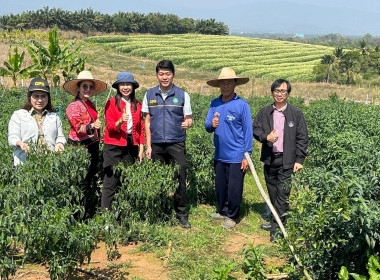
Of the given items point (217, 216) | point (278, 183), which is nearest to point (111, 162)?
point (217, 216)

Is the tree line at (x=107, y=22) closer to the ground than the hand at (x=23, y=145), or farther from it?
farther from it

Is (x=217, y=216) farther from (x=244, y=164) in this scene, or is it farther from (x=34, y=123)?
(x=34, y=123)

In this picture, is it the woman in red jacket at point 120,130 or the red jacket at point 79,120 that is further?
the woman in red jacket at point 120,130

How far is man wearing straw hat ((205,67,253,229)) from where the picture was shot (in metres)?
4.98

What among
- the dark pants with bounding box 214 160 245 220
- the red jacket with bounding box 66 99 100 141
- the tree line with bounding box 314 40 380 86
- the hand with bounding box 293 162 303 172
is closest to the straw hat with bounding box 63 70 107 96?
the red jacket with bounding box 66 99 100 141

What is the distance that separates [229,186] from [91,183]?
6.06ft

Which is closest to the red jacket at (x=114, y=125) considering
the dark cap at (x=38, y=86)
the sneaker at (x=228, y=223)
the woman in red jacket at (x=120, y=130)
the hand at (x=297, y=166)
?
the woman in red jacket at (x=120, y=130)

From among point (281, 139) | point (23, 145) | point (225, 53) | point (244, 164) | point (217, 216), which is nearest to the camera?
point (23, 145)

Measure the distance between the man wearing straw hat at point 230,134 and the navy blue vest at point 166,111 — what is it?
1.60ft

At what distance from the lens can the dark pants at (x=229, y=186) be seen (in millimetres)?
5113

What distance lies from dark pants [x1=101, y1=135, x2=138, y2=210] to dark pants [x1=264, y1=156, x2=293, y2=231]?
1.77 meters

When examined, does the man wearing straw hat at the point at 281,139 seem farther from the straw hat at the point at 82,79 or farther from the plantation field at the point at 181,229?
the straw hat at the point at 82,79

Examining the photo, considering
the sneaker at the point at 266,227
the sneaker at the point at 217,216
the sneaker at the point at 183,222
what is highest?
the sneaker at the point at 183,222

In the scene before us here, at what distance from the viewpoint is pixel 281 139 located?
476 cm
